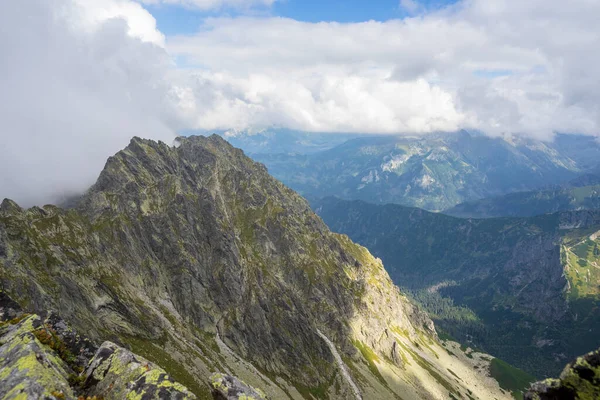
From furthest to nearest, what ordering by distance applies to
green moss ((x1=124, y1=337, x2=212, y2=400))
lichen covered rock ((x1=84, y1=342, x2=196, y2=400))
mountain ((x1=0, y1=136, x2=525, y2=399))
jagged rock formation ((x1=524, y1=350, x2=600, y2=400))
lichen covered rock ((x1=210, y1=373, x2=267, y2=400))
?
mountain ((x1=0, y1=136, x2=525, y2=399)), green moss ((x1=124, y1=337, x2=212, y2=400)), lichen covered rock ((x1=210, y1=373, x2=267, y2=400)), lichen covered rock ((x1=84, y1=342, x2=196, y2=400)), jagged rock formation ((x1=524, y1=350, x2=600, y2=400))

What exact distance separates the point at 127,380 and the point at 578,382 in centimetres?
3016

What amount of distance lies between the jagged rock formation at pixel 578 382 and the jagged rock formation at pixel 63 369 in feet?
77.8

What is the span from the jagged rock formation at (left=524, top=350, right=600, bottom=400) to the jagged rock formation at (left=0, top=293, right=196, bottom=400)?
2372 cm

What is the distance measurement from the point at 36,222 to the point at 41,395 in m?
164

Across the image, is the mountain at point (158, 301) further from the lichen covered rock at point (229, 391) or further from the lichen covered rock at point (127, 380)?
the lichen covered rock at point (229, 391)

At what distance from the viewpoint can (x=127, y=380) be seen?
1020 inches

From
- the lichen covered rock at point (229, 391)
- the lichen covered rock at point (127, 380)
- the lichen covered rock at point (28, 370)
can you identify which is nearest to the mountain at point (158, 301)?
the lichen covered rock at point (127, 380)

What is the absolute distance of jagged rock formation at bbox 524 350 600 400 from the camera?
19.5 metres

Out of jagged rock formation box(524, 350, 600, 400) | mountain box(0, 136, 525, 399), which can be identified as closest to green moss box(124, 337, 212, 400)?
mountain box(0, 136, 525, 399)

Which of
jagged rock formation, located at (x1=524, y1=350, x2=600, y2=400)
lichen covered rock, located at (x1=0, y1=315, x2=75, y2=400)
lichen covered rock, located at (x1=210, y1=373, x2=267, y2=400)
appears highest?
lichen covered rock, located at (x1=0, y1=315, x2=75, y2=400)

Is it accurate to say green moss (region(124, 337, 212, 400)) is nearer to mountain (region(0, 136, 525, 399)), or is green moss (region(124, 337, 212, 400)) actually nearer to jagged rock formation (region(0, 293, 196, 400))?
mountain (region(0, 136, 525, 399))

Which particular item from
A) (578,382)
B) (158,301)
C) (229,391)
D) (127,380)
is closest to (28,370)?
(127,380)

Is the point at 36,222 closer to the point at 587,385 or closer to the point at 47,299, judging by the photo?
the point at 47,299

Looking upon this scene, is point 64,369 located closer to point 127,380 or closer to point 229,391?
point 127,380
